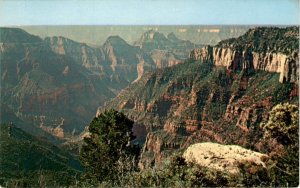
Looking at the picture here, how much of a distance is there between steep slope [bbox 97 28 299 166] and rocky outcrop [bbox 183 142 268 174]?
22.8 metres

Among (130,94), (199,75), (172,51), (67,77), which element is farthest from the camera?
(67,77)

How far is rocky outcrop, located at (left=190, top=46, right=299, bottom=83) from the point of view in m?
46.2

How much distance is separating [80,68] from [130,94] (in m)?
63.0

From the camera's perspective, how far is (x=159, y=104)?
7169cm

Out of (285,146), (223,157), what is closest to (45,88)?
(223,157)

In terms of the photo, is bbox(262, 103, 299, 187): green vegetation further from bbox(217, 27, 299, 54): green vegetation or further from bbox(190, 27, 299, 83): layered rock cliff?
bbox(217, 27, 299, 54): green vegetation

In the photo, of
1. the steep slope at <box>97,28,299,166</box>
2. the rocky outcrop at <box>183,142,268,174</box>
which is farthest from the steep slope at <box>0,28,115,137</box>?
the rocky outcrop at <box>183,142,268,174</box>

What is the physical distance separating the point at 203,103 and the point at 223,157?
4670cm

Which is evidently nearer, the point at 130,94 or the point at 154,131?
the point at 154,131

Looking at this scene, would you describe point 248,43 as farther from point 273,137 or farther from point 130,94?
point 273,137

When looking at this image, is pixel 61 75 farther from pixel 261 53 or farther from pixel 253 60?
pixel 261 53

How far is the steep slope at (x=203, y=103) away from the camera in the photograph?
46188 mm

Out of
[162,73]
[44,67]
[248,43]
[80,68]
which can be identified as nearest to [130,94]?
[162,73]

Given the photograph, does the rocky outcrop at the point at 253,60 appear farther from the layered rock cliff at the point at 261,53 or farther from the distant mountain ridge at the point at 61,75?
the distant mountain ridge at the point at 61,75
